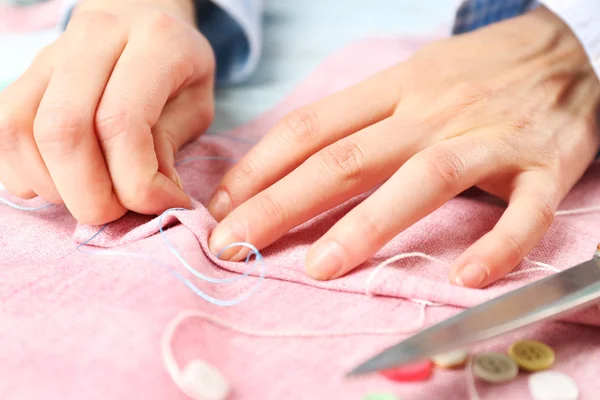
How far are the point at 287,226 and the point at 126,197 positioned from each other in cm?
17

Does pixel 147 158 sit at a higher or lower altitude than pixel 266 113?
higher

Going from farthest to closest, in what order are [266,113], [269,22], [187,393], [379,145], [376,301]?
[269,22]
[266,113]
[379,145]
[376,301]
[187,393]

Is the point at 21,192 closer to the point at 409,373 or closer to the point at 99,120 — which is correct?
the point at 99,120

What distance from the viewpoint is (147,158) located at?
2.02ft

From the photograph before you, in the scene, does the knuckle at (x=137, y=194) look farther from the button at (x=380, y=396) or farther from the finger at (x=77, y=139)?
the button at (x=380, y=396)

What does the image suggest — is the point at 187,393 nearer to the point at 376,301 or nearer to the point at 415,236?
the point at 376,301

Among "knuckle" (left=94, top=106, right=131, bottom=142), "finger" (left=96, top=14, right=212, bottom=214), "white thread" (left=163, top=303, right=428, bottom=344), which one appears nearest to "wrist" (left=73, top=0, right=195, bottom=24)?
"finger" (left=96, top=14, right=212, bottom=214)

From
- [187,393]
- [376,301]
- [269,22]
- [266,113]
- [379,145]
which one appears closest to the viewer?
[187,393]

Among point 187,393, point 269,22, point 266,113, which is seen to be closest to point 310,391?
point 187,393

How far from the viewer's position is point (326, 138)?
0.74 metres

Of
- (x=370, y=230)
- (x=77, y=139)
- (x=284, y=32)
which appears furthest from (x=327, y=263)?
(x=284, y=32)

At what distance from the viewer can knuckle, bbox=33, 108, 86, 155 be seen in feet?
1.90

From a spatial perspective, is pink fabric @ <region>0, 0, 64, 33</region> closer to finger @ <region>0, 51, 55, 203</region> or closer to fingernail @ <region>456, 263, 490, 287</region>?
finger @ <region>0, 51, 55, 203</region>

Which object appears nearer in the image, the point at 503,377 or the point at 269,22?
the point at 503,377
